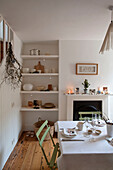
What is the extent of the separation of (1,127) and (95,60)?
2.81 meters

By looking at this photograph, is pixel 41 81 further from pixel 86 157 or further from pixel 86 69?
pixel 86 157

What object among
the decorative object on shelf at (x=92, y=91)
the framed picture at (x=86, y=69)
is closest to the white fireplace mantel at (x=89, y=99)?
the decorative object on shelf at (x=92, y=91)

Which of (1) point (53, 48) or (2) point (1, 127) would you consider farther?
(1) point (53, 48)

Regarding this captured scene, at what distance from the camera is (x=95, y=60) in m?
4.03

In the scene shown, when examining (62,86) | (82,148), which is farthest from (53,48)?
(82,148)

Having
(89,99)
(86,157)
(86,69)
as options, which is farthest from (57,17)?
(89,99)

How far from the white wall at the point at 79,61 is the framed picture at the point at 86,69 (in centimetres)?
8

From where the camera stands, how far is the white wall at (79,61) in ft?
13.1

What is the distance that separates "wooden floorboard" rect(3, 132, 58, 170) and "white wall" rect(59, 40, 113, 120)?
3.18ft

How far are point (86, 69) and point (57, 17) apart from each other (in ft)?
6.05

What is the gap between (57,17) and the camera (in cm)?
252

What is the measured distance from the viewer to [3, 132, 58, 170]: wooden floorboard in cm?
261

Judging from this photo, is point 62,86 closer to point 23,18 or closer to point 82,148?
point 23,18

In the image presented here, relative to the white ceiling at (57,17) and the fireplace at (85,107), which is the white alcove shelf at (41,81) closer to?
the fireplace at (85,107)
